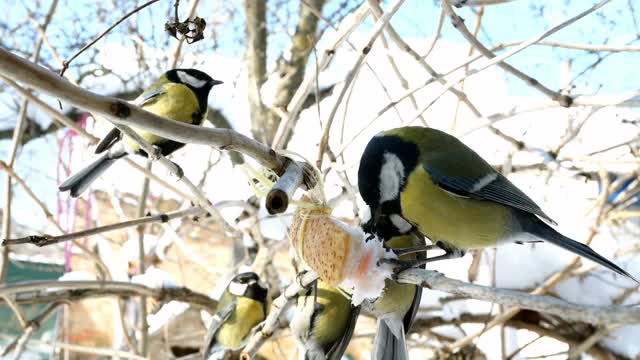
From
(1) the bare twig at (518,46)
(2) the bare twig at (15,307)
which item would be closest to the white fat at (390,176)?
(1) the bare twig at (518,46)

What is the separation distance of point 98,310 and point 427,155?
4.22 meters

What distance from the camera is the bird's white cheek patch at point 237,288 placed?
7.64 feet

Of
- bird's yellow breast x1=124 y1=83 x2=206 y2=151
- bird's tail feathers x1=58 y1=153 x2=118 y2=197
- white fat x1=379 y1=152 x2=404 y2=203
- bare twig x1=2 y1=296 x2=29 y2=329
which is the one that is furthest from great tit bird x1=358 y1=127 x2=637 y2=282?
bare twig x1=2 y1=296 x2=29 y2=329

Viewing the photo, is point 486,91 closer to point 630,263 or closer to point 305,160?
point 630,263

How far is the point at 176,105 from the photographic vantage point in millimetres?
2221

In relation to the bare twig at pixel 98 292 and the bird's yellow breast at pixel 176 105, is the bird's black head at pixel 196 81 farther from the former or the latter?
the bare twig at pixel 98 292

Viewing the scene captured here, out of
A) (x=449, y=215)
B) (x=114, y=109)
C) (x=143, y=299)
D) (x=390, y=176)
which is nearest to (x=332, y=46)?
(x=390, y=176)

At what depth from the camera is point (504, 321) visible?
7.72ft

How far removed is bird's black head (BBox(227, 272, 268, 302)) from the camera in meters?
2.33

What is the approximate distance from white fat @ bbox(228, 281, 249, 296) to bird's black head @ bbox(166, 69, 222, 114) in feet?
2.10

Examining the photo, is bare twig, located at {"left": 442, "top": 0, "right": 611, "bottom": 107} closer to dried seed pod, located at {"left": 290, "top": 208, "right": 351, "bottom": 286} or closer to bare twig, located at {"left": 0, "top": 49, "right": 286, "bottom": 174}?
dried seed pod, located at {"left": 290, "top": 208, "right": 351, "bottom": 286}

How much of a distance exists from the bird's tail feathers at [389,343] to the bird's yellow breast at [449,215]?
0.96 feet

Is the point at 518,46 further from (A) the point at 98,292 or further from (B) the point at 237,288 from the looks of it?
(A) the point at 98,292

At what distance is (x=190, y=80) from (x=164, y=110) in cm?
16
